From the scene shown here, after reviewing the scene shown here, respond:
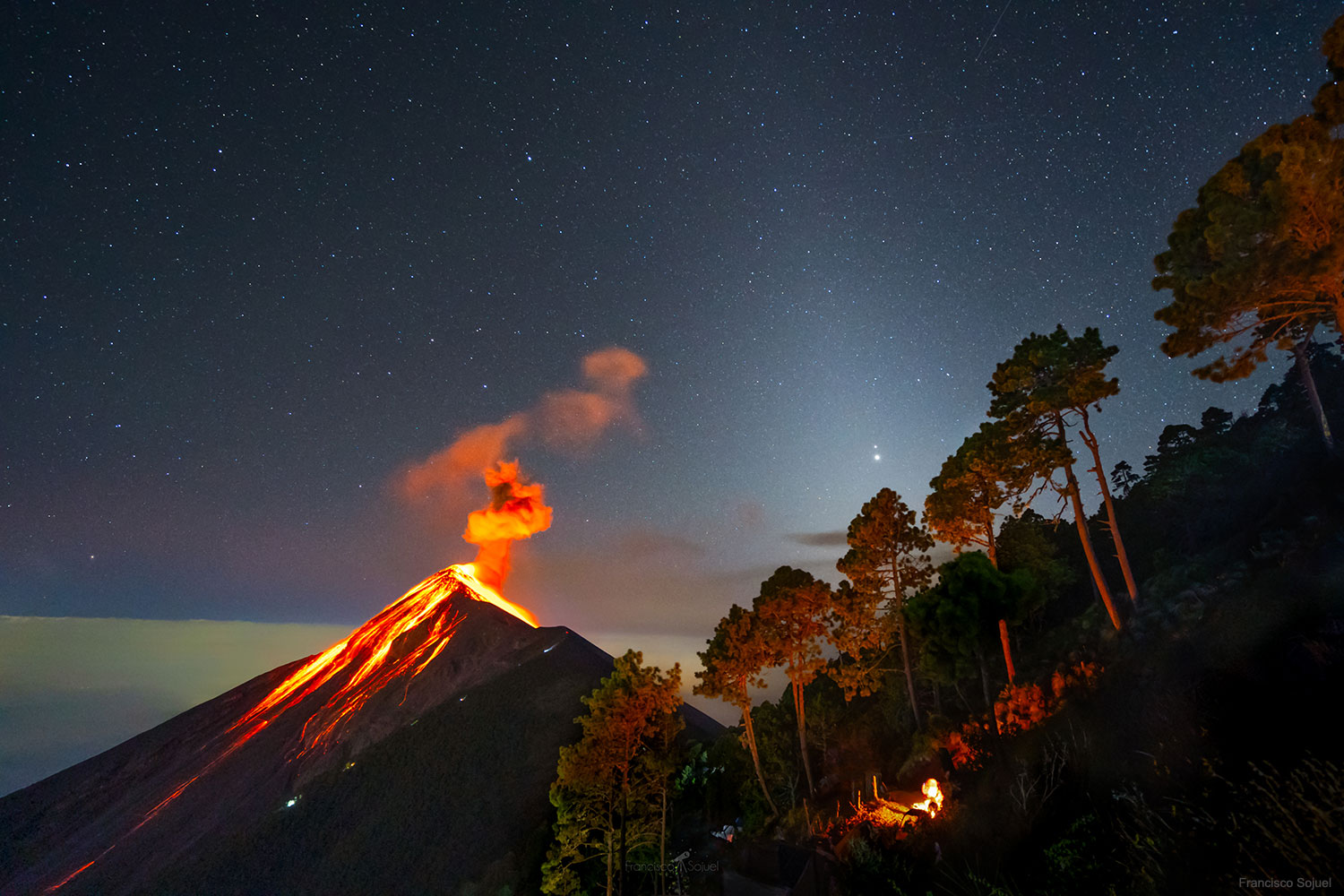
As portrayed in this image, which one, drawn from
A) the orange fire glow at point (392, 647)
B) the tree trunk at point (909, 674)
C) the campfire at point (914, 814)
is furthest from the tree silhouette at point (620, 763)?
the orange fire glow at point (392, 647)

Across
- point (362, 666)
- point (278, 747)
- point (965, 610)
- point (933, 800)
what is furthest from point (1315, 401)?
point (362, 666)

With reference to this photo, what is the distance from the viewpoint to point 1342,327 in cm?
1255

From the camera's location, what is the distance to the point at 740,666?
27.6m

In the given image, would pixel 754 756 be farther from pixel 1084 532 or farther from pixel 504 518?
pixel 504 518

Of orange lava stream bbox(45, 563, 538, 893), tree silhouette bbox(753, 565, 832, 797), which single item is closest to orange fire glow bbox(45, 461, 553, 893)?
orange lava stream bbox(45, 563, 538, 893)

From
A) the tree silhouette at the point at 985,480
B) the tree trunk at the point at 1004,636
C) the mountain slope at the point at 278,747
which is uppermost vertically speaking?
the tree silhouette at the point at 985,480

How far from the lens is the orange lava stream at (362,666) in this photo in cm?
6356

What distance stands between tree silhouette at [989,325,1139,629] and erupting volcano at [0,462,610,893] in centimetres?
5275

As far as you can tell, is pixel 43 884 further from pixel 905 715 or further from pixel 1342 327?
pixel 1342 327

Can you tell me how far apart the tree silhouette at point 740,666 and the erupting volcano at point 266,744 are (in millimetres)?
35967

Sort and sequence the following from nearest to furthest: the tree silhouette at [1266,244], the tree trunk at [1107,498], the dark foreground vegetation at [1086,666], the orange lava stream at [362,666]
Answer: the dark foreground vegetation at [1086,666] < the tree silhouette at [1266,244] < the tree trunk at [1107,498] < the orange lava stream at [362,666]

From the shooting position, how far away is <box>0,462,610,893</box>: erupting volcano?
169 feet

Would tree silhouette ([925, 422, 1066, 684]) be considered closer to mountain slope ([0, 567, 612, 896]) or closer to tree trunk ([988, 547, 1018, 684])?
tree trunk ([988, 547, 1018, 684])

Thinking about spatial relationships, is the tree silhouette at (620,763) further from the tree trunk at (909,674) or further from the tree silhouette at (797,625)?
the tree trunk at (909,674)
